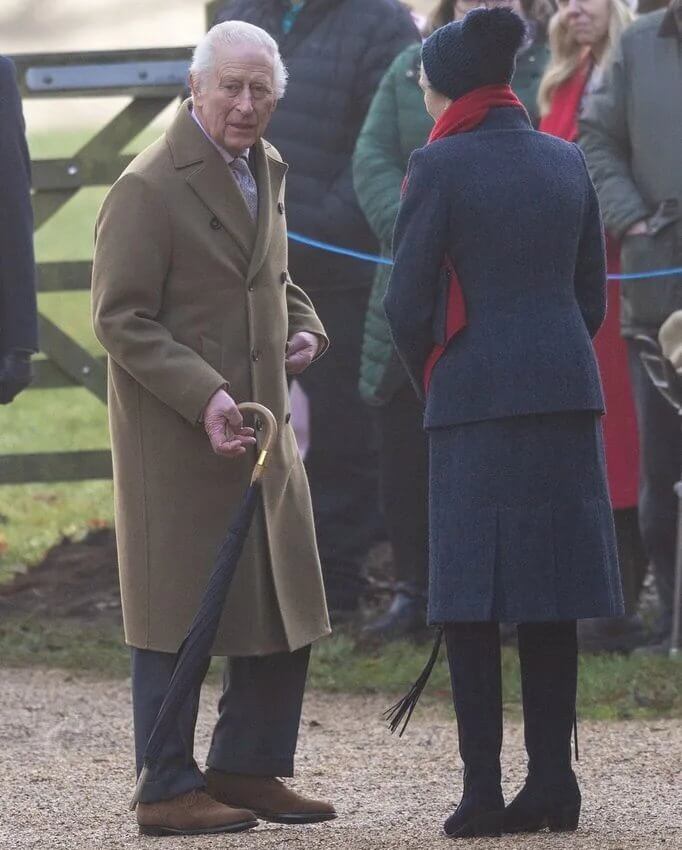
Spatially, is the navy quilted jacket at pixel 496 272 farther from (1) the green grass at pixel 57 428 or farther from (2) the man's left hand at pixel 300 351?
(1) the green grass at pixel 57 428

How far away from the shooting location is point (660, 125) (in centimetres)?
648

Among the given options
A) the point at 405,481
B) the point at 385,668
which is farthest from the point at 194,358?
the point at 405,481

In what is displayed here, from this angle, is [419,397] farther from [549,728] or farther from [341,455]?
[341,455]

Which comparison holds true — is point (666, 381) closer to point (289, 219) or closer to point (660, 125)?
point (660, 125)

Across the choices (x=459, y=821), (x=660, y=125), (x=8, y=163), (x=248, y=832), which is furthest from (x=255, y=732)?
(x=660, y=125)

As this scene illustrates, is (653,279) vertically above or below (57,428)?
above

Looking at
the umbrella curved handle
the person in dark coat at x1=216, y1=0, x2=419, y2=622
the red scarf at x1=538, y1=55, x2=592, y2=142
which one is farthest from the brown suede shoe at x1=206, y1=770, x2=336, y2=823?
the red scarf at x1=538, y1=55, x2=592, y2=142

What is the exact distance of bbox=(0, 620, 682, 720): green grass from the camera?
19.6 feet

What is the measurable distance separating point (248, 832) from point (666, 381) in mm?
2664

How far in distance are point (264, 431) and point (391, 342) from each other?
8.79 feet

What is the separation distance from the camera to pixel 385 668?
21.4 ft

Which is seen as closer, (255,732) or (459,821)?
(459,821)

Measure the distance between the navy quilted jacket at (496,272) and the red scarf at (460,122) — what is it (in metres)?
0.01

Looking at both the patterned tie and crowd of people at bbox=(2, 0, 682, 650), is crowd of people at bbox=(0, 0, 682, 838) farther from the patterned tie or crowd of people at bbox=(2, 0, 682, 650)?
crowd of people at bbox=(2, 0, 682, 650)
